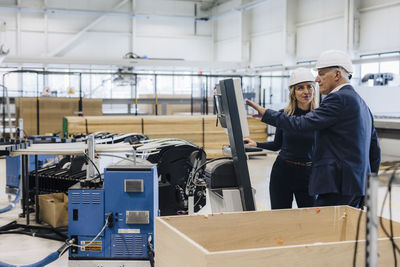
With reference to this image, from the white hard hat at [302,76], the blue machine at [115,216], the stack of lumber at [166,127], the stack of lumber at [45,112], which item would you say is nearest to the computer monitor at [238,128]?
the white hard hat at [302,76]

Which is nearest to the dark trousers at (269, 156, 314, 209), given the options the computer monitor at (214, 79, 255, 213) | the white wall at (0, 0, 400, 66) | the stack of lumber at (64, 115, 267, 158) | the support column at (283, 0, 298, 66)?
the computer monitor at (214, 79, 255, 213)

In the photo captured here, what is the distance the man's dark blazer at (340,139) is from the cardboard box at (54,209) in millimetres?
3139

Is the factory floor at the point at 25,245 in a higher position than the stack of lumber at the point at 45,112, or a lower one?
lower

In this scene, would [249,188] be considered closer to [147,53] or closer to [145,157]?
[145,157]

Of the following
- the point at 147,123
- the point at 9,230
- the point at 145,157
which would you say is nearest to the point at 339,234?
the point at 145,157

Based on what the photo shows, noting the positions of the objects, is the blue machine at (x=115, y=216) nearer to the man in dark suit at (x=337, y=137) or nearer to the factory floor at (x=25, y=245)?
the factory floor at (x=25, y=245)

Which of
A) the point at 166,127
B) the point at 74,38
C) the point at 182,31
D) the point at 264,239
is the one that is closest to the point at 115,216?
the point at 264,239

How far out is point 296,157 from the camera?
3221 millimetres

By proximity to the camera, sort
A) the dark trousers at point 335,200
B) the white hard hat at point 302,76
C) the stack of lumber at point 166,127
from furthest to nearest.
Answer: the stack of lumber at point 166,127, the white hard hat at point 302,76, the dark trousers at point 335,200

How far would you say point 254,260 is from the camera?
1.45 meters

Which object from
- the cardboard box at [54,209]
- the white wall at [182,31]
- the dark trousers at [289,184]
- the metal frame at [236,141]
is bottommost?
the cardboard box at [54,209]

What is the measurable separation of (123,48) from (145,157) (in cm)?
1477

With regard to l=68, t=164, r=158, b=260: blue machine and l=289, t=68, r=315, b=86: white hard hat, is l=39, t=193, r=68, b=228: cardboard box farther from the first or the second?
l=289, t=68, r=315, b=86: white hard hat

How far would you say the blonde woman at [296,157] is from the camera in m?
3.21
